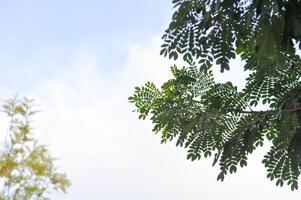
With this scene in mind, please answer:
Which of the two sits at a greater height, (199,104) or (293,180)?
(199,104)

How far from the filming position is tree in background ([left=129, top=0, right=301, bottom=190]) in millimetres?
3039

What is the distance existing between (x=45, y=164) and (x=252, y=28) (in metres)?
2.85

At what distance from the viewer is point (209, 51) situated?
11.7 feet

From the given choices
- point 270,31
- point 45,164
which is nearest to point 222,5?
point 270,31

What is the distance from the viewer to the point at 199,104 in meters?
4.94

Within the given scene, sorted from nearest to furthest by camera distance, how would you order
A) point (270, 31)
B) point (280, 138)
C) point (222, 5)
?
1. point (270, 31)
2. point (222, 5)
3. point (280, 138)

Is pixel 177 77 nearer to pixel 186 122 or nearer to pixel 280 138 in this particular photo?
pixel 186 122

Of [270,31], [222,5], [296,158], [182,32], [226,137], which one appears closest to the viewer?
[270,31]

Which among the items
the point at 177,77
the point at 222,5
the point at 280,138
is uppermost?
the point at 177,77

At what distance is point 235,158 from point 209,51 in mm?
1352

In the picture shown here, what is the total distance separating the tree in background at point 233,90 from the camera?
3.04 meters

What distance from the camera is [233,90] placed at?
4.78 metres

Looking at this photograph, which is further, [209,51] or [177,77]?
[177,77]

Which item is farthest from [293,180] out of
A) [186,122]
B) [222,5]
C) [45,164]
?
[45,164]
